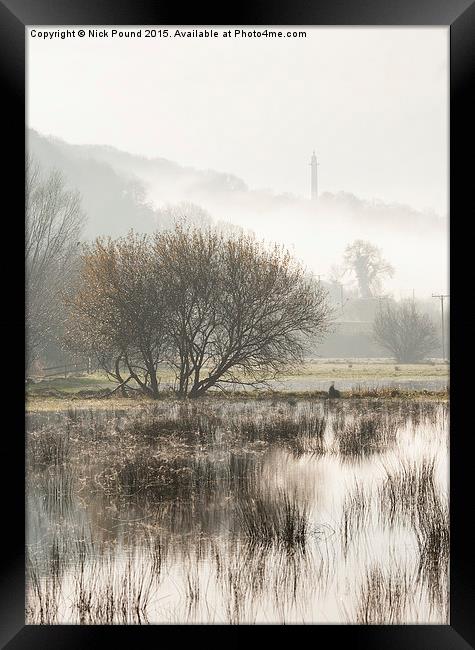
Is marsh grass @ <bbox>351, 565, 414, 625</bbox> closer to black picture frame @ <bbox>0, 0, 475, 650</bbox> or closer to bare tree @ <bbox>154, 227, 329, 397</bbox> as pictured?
black picture frame @ <bbox>0, 0, 475, 650</bbox>

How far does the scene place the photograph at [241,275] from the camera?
3406 millimetres

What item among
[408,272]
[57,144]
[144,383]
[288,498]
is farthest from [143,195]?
[288,498]

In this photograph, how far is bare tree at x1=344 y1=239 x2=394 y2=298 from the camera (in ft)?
11.3

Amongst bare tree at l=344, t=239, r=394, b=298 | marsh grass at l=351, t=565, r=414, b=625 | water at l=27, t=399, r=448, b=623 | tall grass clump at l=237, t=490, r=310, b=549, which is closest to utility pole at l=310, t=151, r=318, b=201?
bare tree at l=344, t=239, r=394, b=298

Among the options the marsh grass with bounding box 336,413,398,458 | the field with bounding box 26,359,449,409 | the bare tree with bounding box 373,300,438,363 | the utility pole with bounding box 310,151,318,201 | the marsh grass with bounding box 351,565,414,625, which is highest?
the utility pole with bounding box 310,151,318,201

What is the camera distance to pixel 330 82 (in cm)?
347

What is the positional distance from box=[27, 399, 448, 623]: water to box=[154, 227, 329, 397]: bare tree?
0.21 meters

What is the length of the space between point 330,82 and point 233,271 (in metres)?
1.16

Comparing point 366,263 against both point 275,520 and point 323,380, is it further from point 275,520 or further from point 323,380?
point 275,520

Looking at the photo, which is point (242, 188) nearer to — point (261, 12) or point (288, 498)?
point (261, 12)

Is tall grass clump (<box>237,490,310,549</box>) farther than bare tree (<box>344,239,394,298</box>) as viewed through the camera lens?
No
